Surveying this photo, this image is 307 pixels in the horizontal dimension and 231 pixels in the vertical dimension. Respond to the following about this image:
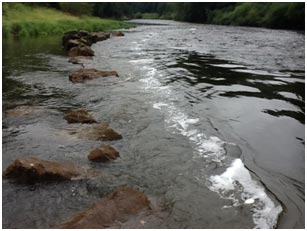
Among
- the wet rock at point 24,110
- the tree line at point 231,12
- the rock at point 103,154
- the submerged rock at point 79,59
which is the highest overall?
the rock at point 103,154

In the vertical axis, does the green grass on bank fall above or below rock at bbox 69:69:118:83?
below

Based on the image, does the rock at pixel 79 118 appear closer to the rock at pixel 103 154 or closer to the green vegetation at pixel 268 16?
the rock at pixel 103 154

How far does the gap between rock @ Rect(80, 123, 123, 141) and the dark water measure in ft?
0.74

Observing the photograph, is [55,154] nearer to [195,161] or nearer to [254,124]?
[195,161]

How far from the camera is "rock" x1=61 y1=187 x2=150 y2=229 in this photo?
15.5 feet

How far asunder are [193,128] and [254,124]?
5.21 ft

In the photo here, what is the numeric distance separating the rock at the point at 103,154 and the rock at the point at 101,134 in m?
0.95

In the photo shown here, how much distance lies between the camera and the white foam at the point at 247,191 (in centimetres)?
509

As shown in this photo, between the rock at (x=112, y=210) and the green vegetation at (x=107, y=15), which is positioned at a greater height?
the rock at (x=112, y=210)

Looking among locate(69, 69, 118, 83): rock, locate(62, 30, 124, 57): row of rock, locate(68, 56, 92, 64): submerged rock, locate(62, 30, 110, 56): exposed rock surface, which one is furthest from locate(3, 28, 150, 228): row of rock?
locate(62, 30, 110, 56): exposed rock surface

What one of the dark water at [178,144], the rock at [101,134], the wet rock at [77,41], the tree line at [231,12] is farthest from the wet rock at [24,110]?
the tree line at [231,12]

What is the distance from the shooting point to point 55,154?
7.04 metres

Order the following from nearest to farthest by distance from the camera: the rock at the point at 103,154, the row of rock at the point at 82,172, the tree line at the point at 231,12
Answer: the row of rock at the point at 82,172 → the rock at the point at 103,154 → the tree line at the point at 231,12

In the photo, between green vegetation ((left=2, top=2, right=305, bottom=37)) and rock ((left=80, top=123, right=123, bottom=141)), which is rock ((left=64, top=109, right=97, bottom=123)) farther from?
green vegetation ((left=2, top=2, right=305, bottom=37))
